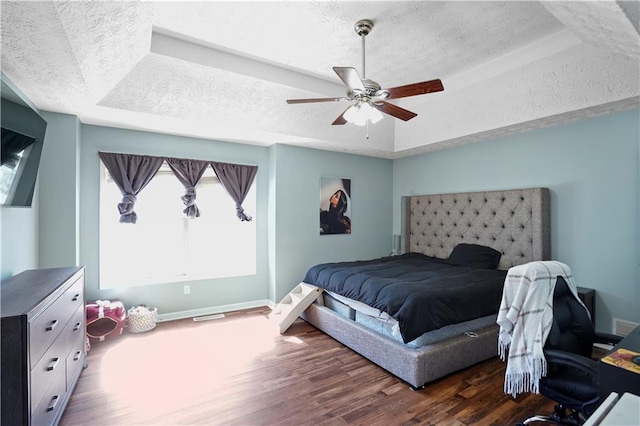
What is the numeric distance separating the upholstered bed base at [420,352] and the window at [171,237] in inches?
78.5

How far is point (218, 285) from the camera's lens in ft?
13.1

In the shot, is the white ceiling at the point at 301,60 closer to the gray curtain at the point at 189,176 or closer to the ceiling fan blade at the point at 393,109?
the gray curtain at the point at 189,176

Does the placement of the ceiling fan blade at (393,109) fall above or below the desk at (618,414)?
above

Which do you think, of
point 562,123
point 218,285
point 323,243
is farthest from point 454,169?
point 218,285

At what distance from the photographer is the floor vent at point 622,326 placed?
8.63 feet

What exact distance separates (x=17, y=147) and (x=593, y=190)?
4.68 metres

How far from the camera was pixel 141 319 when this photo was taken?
3.29 metres

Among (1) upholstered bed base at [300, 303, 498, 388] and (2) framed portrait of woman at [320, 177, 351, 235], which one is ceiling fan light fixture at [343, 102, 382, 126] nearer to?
(1) upholstered bed base at [300, 303, 498, 388]

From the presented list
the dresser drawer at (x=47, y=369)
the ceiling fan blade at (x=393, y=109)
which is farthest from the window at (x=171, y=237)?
the ceiling fan blade at (x=393, y=109)

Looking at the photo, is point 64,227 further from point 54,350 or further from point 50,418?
point 50,418

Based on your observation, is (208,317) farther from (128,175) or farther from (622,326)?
(622,326)

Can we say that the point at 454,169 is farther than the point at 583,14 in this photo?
Yes

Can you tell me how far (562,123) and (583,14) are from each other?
2012 mm

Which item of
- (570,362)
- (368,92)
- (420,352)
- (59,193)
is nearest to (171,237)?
(59,193)
